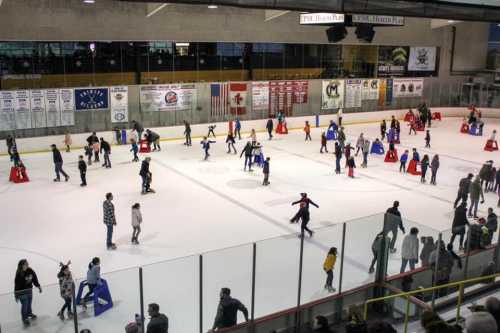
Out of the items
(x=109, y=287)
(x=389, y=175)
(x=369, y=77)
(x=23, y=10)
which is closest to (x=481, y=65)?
(x=369, y=77)

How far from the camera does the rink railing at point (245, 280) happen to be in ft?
22.7

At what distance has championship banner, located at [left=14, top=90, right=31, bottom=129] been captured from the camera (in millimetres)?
24028

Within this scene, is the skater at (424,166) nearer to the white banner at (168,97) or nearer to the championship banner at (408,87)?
the white banner at (168,97)

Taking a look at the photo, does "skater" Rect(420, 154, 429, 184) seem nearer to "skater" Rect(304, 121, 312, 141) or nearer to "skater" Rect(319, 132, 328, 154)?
"skater" Rect(319, 132, 328, 154)

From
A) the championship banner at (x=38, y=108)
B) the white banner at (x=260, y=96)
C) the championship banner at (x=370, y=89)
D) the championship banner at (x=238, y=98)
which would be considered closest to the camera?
the championship banner at (x=38, y=108)

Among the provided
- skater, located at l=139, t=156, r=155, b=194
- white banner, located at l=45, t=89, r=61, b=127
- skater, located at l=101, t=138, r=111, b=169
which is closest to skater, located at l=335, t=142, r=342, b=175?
skater, located at l=139, t=156, r=155, b=194

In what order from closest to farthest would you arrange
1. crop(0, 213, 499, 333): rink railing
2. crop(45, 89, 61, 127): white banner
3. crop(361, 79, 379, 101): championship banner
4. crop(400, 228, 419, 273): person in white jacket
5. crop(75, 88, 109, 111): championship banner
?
1. crop(0, 213, 499, 333): rink railing
2. crop(400, 228, 419, 273): person in white jacket
3. crop(45, 89, 61, 127): white banner
4. crop(75, 88, 109, 111): championship banner
5. crop(361, 79, 379, 101): championship banner

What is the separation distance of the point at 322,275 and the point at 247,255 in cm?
151

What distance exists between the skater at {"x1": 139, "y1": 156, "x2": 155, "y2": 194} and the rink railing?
30.0ft

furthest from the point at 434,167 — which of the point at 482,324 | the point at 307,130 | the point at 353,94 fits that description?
the point at 353,94

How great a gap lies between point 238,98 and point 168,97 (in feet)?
14.1

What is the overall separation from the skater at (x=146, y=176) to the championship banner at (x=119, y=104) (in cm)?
1032

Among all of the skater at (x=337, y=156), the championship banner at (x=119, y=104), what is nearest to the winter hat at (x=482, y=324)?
the skater at (x=337, y=156)

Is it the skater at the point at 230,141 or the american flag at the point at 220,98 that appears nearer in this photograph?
the skater at the point at 230,141
